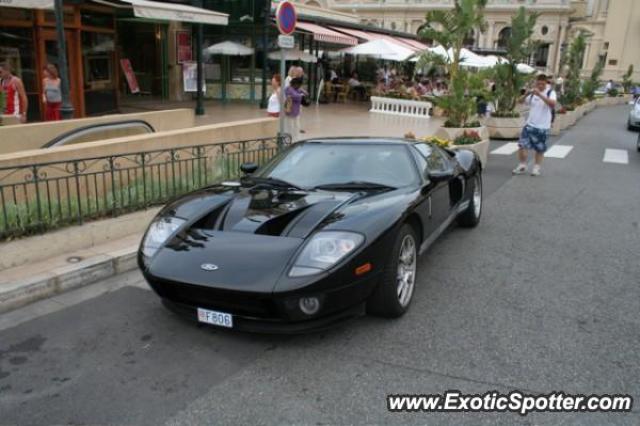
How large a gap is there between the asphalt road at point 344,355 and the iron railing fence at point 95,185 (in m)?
1.02

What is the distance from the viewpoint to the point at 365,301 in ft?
12.4

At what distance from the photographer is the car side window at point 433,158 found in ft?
17.2

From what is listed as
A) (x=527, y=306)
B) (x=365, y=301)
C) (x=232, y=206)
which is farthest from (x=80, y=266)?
(x=527, y=306)

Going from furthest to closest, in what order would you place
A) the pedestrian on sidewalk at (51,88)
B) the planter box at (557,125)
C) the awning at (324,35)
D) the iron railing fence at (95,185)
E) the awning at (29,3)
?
the awning at (324,35), the planter box at (557,125), the pedestrian on sidewalk at (51,88), the awning at (29,3), the iron railing fence at (95,185)

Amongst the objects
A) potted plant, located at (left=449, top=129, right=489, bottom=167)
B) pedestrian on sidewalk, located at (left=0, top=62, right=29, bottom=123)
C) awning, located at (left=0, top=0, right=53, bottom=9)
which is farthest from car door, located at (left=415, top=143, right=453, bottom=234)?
awning, located at (left=0, top=0, right=53, bottom=9)

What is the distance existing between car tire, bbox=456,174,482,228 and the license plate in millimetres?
3832

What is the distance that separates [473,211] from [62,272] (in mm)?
4588

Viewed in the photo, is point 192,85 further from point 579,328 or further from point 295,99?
Result: point 579,328

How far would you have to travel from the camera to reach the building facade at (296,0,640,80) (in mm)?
68375

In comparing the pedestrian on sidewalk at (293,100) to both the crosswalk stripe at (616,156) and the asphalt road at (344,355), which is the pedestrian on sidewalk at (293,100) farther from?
the crosswalk stripe at (616,156)

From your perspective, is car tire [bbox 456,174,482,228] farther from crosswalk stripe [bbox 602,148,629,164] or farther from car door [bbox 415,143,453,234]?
crosswalk stripe [bbox 602,148,629,164]

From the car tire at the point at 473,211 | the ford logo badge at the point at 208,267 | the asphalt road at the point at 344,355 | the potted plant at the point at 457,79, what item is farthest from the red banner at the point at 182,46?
the ford logo badge at the point at 208,267

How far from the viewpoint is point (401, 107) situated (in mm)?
20844
